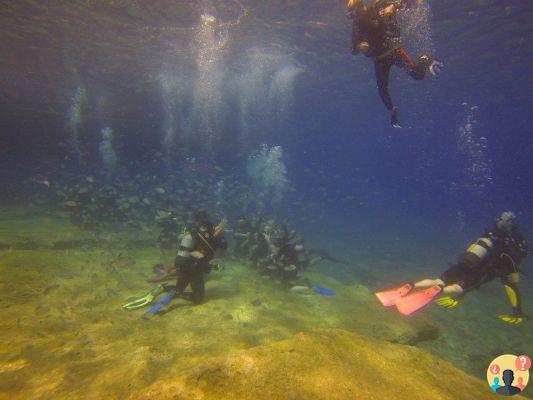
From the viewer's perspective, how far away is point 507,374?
2.83 m

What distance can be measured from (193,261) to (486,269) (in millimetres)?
5897

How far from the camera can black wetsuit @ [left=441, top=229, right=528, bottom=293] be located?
234 inches

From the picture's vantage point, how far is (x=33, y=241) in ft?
32.3

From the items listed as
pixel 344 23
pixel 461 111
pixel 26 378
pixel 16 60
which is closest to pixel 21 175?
pixel 16 60

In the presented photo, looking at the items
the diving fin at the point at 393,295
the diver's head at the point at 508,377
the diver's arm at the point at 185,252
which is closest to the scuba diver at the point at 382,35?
the diving fin at the point at 393,295

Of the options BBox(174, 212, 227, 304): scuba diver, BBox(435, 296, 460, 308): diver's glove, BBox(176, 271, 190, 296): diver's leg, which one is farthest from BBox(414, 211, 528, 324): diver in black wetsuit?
BBox(176, 271, 190, 296): diver's leg

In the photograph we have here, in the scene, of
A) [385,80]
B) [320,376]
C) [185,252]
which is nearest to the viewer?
[320,376]

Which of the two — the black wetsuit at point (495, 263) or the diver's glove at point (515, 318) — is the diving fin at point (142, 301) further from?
the diver's glove at point (515, 318)

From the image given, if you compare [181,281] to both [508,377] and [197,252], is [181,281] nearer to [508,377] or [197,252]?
[197,252]

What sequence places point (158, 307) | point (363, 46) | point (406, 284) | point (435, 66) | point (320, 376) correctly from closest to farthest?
point (320, 376) → point (435, 66) → point (363, 46) → point (158, 307) → point (406, 284)

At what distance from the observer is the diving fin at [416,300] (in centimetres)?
550

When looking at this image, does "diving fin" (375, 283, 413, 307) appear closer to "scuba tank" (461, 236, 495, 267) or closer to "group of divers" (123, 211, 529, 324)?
"group of divers" (123, 211, 529, 324)

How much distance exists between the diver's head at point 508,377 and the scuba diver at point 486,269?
2.90m

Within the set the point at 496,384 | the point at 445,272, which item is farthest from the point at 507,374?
the point at 445,272
